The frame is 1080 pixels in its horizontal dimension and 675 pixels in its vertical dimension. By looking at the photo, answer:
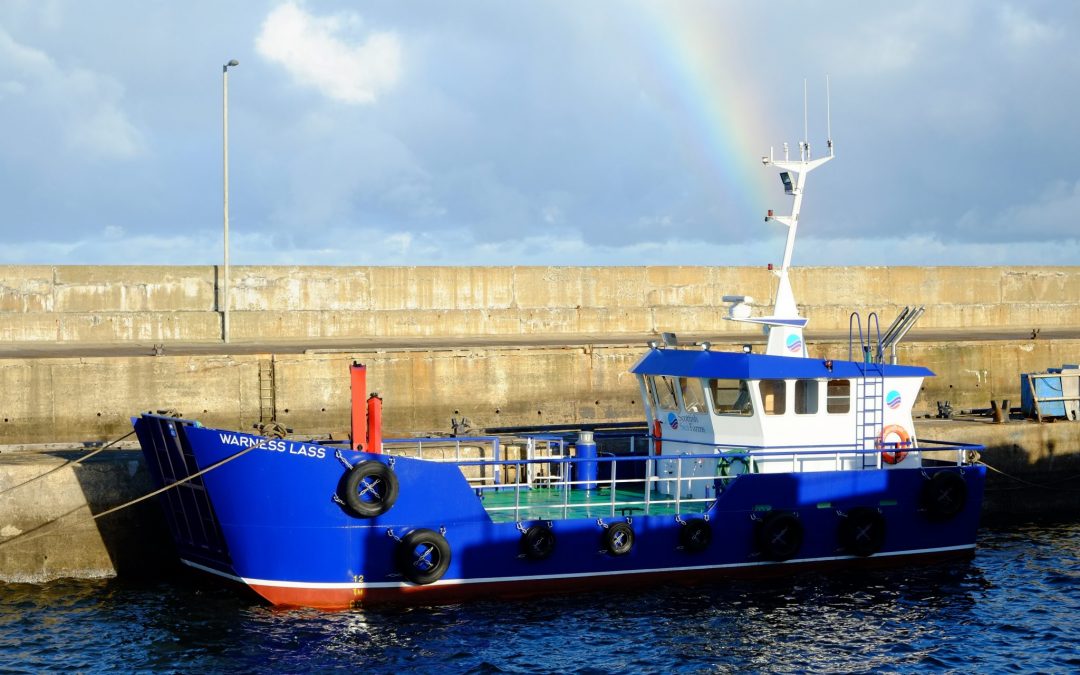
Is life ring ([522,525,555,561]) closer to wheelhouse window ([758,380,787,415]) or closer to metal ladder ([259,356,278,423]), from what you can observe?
wheelhouse window ([758,380,787,415])

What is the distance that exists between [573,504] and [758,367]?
3364mm

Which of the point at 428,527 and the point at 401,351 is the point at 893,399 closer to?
the point at 428,527

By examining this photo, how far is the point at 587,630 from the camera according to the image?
13805 millimetres

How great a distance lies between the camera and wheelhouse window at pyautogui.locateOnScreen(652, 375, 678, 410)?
17391 mm

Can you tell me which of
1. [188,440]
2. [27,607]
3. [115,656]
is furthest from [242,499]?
[27,607]

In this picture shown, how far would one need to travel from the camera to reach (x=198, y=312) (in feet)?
93.0

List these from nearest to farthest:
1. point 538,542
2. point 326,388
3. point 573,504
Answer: point 538,542 < point 573,504 < point 326,388

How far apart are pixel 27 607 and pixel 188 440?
293 centimetres

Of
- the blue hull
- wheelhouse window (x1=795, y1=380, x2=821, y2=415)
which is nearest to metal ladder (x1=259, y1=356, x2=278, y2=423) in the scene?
the blue hull

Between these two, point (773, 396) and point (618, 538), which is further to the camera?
point (773, 396)

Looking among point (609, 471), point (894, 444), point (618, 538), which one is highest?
point (894, 444)

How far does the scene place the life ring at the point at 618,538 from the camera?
1503 centimetres

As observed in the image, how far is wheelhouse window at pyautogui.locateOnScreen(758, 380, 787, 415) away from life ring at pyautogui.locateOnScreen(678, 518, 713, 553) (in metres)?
2.08

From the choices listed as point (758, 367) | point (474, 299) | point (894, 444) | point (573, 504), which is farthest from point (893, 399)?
point (474, 299)
